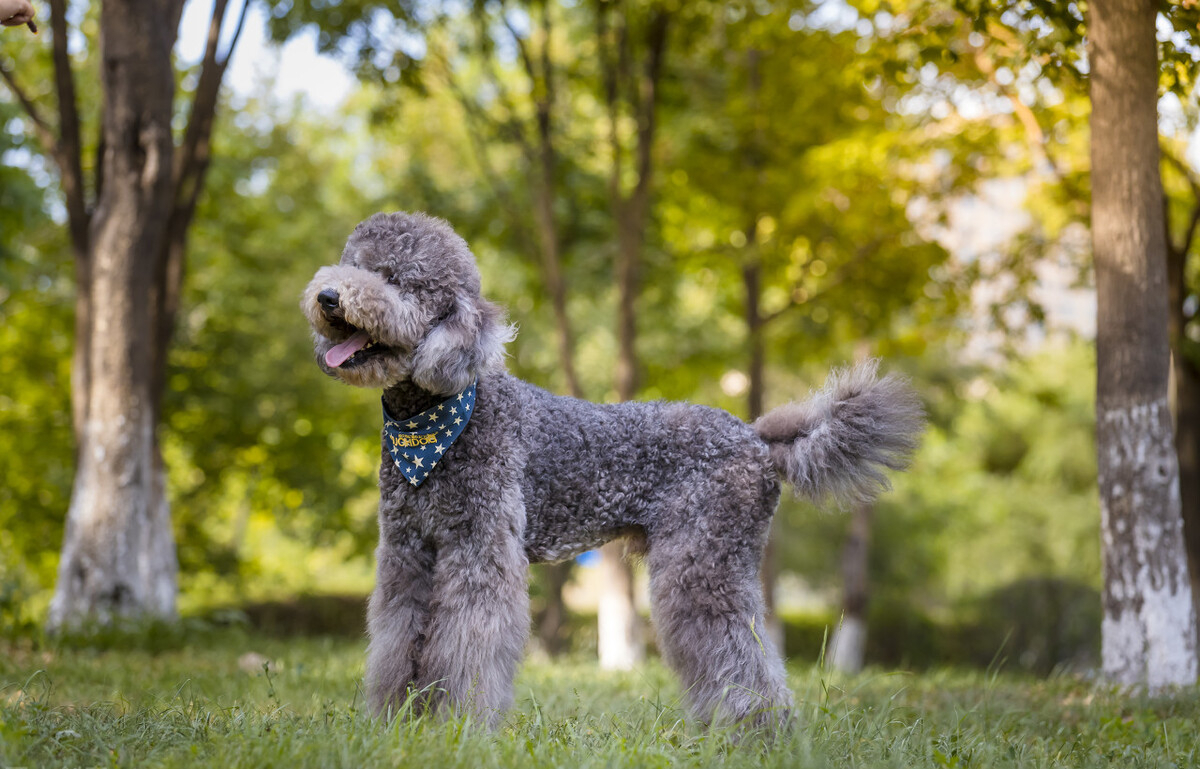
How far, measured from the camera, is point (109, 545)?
266 inches

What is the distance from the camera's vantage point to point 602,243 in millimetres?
11320

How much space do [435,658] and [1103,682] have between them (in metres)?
3.88

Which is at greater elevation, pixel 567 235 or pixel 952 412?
pixel 567 235

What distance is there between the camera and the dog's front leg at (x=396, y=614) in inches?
129

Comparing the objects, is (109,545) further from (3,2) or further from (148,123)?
(3,2)

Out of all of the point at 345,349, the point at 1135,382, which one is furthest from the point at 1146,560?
the point at 345,349

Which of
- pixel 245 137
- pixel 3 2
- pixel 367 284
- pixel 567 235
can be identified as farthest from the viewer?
pixel 245 137

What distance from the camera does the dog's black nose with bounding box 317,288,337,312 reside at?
9.85 feet

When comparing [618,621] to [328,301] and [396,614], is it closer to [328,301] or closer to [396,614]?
[396,614]

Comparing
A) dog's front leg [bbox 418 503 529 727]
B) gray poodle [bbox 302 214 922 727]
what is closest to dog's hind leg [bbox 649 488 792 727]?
gray poodle [bbox 302 214 922 727]

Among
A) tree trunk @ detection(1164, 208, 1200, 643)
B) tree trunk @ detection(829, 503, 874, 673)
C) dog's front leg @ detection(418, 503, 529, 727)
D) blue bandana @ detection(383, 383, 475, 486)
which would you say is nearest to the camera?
dog's front leg @ detection(418, 503, 529, 727)

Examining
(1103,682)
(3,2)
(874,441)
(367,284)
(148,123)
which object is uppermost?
(148,123)

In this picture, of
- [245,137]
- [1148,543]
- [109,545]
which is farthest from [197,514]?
[1148,543]

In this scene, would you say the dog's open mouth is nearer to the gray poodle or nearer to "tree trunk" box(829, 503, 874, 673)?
the gray poodle
